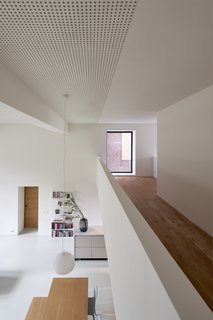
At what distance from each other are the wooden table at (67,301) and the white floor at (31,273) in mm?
859

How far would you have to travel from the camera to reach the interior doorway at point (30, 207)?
10070 mm

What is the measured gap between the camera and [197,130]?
11.6ft

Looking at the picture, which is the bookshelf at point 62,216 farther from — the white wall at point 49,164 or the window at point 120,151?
the window at point 120,151

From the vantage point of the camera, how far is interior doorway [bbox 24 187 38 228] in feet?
33.0

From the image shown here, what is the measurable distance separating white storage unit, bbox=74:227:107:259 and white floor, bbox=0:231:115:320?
236mm

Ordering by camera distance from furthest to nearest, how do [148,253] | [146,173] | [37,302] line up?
[146,173] < [37,302] < [148,253]

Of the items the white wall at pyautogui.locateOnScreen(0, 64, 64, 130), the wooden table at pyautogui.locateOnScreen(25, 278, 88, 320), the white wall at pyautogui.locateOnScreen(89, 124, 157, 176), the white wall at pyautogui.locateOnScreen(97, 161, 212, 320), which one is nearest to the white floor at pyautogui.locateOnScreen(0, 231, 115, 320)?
the wooden table at pyautogui.locateOnScreen(25, 278, 88, 320)

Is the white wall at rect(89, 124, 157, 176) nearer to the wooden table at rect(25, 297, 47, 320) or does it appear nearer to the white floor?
the white floor

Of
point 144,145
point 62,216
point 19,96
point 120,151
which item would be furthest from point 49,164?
point 19,96

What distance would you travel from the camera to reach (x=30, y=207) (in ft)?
33.1

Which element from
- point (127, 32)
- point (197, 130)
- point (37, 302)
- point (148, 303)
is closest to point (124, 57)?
point (127, 32)

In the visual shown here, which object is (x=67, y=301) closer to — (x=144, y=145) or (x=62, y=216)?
(x=62, y=216)

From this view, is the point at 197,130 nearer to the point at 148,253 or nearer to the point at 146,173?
the point at 148,253

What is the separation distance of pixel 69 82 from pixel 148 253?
2847 millimetres
